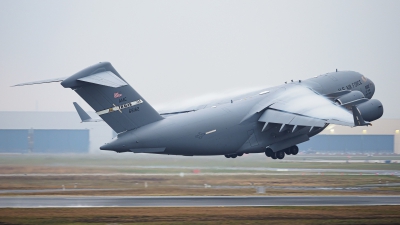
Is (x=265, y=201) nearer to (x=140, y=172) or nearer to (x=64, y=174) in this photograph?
(x=140, y=172)

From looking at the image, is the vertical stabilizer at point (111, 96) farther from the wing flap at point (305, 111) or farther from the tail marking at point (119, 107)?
the wing flap at point (305, 111)

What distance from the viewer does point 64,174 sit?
129 feet

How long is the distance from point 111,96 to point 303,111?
8.69 metres

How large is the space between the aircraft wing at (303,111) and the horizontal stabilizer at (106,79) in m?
7.32

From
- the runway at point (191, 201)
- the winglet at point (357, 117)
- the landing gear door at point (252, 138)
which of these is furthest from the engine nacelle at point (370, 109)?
the landing gear door at point (252, 138)

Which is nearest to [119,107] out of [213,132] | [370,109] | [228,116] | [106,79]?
[106,79]

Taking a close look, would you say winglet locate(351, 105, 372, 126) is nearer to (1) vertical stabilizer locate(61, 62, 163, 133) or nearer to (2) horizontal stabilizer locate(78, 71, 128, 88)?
(1) vertical stabilizer locate(61, 62, 163, 133)

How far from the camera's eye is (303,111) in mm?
29391

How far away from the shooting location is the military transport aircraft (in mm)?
26484

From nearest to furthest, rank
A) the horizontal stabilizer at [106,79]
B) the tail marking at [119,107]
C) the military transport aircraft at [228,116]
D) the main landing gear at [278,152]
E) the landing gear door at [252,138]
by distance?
the horizontal stabilizer at [106,79]
the military transport aircraft at [228,116]
the tail marking at [119,107]
the landing gear door at [252,138]
the main landing gear at [278,152]

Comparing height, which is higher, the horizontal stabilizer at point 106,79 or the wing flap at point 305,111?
the horizontal stabilizer at point 106,79

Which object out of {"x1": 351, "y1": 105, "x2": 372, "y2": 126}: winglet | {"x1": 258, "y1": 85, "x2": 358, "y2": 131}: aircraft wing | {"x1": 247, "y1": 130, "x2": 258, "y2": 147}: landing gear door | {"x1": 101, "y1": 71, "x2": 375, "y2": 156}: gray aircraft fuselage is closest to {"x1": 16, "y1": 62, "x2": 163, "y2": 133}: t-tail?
{"x1": 101, "y1": 71, "x2": 375, "y2": 156}: gray aircraft fuselage

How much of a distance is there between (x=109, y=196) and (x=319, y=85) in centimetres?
1170

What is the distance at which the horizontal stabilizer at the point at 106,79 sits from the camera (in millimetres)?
25578
